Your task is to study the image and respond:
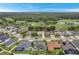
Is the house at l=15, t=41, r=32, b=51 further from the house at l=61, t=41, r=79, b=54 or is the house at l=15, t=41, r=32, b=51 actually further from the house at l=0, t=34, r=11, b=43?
the house at l=61, t=41, r=79, b=54

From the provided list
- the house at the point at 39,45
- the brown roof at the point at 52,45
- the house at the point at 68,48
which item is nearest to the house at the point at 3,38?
the house at the point at 39,45

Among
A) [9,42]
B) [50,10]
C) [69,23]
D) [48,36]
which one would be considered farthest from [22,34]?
[69,23]

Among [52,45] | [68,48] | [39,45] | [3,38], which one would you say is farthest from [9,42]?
[68,48]

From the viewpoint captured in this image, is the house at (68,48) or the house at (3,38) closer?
the house at (68,48)

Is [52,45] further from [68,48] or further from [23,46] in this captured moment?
[23,46]

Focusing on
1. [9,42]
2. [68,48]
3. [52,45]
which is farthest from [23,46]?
[68,48]

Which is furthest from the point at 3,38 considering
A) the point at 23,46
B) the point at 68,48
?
the point at 68,48

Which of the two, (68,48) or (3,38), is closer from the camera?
(68,48)

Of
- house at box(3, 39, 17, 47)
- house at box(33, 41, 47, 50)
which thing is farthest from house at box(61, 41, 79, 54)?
house at box(3, 39, 17, 47)

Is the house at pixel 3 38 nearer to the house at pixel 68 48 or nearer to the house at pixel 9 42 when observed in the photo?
the house at pixel 9 42
